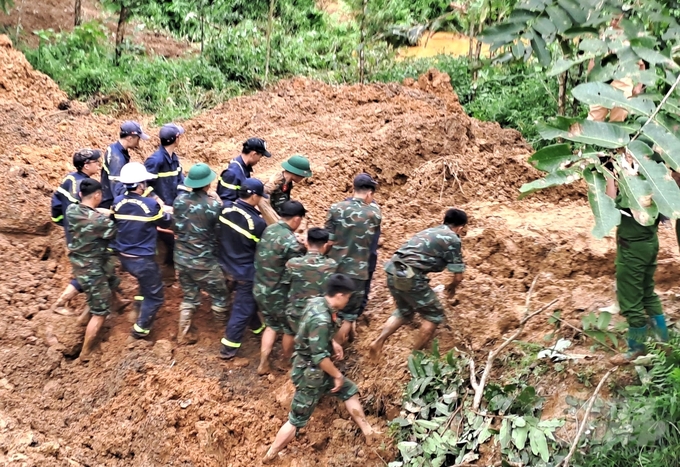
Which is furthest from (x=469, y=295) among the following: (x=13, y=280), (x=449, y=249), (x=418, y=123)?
(x=13, y=280)

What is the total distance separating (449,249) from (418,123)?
15.2 ft

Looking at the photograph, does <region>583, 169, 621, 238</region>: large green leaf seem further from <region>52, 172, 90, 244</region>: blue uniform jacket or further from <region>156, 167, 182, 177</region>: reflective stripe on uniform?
<region>156, 167, 182, 177</region>: reflective stripe on uniform

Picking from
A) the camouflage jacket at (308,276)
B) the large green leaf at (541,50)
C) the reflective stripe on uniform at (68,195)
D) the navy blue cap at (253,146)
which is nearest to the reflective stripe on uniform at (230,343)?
the camouflage jacket at (308,276)

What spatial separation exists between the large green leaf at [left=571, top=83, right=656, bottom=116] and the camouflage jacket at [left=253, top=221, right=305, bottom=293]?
3.79 metres

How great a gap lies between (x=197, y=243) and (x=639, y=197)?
4.84m

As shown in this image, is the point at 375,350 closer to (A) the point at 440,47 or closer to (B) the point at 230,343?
(B) the point at 230,343

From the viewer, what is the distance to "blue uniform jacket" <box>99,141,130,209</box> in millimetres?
7837

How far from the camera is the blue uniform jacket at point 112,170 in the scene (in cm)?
784

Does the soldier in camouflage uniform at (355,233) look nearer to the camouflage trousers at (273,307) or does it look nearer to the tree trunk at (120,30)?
the camouflage trousers at (273,307)

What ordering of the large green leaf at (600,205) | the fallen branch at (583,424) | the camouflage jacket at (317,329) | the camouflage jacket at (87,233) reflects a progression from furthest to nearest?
the camouflage jacket at (87,233) < the camouflage jacket at (317,329) < the fallen branch at (583,424) < the large green leaf at (600,205)

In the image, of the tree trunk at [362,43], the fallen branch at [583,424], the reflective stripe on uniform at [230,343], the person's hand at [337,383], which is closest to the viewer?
the fallen branch at [583,424]

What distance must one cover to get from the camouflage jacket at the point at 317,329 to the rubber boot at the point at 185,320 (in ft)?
6.58

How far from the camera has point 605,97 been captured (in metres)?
2.97

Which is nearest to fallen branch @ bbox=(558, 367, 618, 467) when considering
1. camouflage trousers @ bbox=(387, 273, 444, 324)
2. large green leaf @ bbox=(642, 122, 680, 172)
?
camouflage trousers @ bbox=(387, 273, 444, 324)
